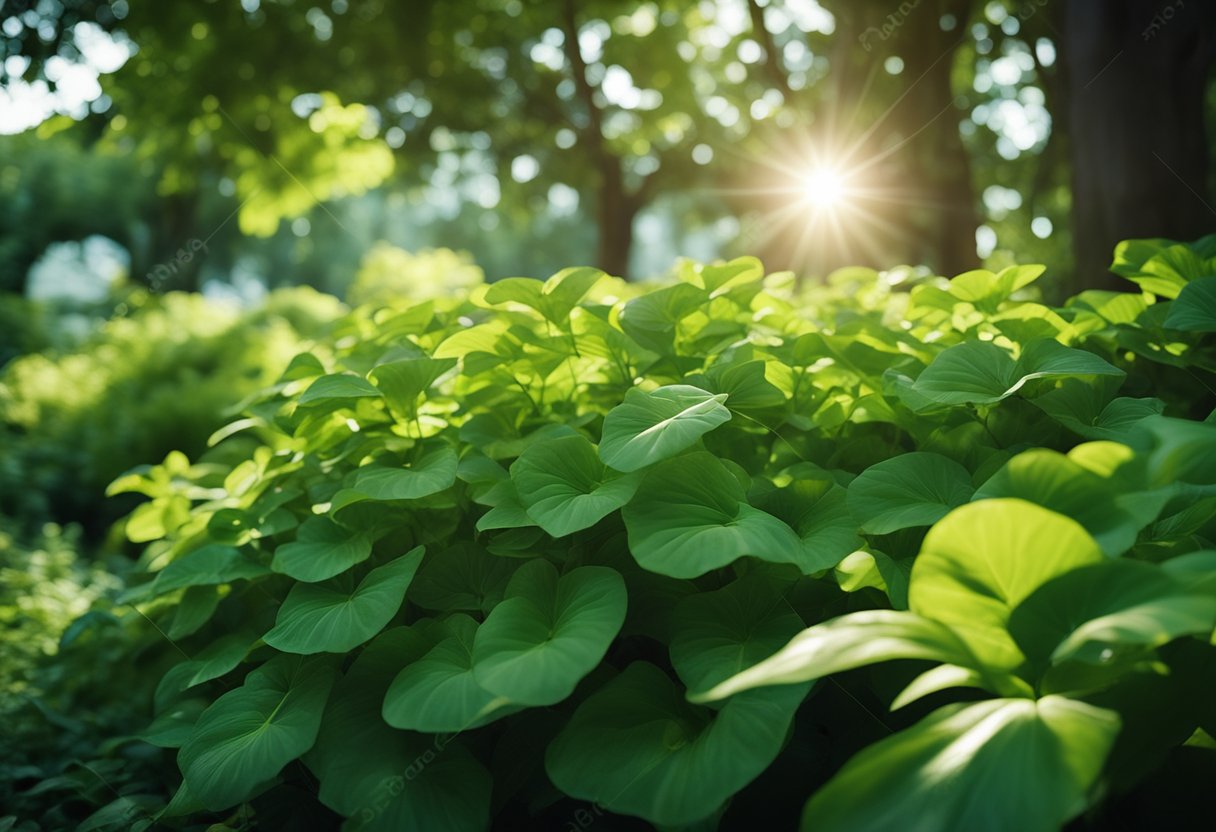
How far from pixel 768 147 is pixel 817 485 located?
9962 millimetres

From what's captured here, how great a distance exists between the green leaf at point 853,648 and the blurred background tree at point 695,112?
2.63 meters

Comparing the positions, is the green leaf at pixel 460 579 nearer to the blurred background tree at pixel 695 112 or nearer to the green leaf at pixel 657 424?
the green leaf at pixel 657 424

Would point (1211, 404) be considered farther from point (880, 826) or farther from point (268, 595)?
point (268, 595)

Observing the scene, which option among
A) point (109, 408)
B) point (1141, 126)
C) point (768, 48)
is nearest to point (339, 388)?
point (1141, 126)

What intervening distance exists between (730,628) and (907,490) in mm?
354

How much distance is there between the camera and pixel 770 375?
1562mm

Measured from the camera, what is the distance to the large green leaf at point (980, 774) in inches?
28.5

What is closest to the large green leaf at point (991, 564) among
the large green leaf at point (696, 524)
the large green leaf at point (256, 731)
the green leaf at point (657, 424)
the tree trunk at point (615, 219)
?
the large green leaf at point (696, 524)

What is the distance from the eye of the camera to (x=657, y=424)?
1.23 m

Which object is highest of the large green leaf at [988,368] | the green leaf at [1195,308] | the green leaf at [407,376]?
the green leaf at [1195,308]

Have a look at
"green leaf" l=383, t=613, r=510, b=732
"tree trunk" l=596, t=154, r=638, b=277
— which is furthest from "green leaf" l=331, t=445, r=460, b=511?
"tree trunk" l=596, t=154, r=638, b=277

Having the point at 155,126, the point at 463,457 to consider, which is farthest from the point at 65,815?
the point at 155,126

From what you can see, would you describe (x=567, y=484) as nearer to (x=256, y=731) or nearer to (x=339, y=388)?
(x=339, y=388)

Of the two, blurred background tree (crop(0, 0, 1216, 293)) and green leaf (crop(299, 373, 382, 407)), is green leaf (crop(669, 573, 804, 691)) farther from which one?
blurred background tree (crop(0, 0, 1216, 293))
